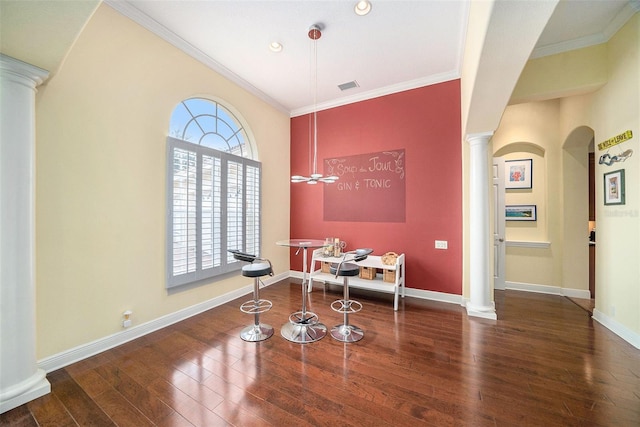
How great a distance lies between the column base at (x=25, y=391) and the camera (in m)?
1.61

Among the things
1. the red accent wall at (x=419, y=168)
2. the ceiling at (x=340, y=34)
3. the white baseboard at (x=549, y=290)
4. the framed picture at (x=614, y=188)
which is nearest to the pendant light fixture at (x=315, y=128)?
the ceiling at (x=340, y=34)

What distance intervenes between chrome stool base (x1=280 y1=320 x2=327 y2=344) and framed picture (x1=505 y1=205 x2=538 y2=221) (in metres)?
3.92

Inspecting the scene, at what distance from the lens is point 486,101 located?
232 centimetres

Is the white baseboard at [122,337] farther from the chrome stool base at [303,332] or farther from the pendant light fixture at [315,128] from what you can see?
the pendant light fixture at [315,128]

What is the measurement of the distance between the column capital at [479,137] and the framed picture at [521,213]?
1927mm

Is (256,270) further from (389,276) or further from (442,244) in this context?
(442,244)

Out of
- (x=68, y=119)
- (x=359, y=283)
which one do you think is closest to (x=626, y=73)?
(x=359, y=283)

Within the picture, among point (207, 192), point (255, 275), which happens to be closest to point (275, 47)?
point (207, 192)

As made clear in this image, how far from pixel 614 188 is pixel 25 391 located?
5.60m

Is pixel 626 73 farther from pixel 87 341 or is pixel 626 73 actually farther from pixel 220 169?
pixel 87 341

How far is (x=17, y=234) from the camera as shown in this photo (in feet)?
5.49

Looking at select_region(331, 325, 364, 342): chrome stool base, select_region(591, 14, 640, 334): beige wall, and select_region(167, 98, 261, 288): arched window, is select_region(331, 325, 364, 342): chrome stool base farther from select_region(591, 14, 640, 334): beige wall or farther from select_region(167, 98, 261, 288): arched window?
select_region(591, 14, 640, 334): beige wall

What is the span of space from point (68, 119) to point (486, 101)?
3.80 metres

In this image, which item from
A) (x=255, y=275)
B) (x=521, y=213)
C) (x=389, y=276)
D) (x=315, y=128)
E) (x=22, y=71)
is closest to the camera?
(x=22, y=71)
